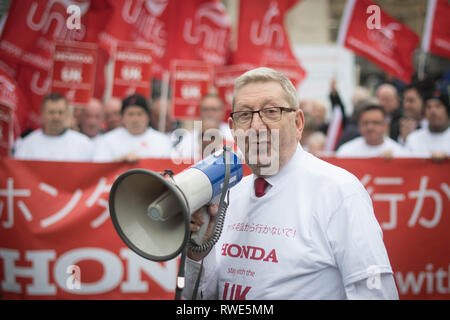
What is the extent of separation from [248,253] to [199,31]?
565 cm

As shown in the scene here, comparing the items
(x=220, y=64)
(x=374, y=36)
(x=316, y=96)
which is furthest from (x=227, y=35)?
(x=316, y=96)

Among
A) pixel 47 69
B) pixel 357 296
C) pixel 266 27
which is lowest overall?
pixel 357 296

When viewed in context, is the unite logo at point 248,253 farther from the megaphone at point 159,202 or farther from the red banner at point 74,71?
the red banner at point 74,71

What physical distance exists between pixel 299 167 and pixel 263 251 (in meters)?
0.37

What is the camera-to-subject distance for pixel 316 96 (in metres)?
11.5

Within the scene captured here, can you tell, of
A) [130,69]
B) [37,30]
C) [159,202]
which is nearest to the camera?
[159,202]

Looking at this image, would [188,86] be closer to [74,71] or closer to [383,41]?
[74,71]

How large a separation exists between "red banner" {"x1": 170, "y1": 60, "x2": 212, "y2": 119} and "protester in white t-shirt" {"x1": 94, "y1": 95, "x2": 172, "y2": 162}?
0.92m

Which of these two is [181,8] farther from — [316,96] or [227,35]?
[316,96]

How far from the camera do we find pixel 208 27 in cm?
688

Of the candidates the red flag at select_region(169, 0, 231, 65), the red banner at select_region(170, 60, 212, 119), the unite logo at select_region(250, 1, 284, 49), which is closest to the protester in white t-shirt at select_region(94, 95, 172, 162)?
the red banner at select_region(170, 60, 212, 119)

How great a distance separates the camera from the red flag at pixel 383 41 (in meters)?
5.66

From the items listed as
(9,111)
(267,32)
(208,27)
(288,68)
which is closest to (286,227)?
(9,111)

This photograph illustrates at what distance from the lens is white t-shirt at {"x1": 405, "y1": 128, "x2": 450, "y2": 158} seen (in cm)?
476
